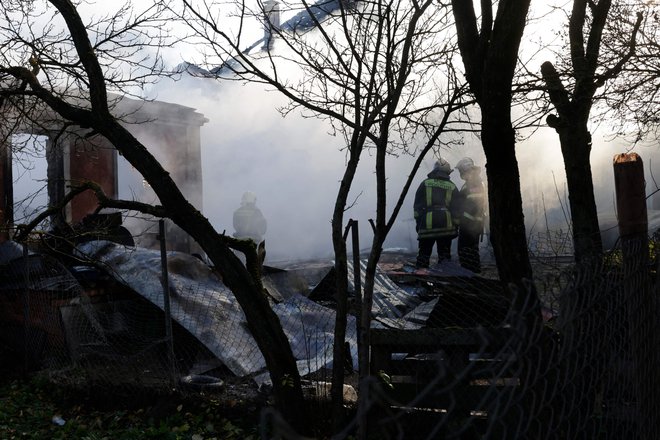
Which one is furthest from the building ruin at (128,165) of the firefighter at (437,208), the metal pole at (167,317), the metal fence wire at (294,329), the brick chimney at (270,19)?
the brick chimney at (270,19)

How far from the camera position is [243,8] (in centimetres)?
449

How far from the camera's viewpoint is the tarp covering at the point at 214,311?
6.55 metres

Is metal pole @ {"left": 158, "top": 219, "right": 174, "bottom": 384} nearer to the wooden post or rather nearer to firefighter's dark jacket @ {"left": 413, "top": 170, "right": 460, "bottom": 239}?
the wooden post

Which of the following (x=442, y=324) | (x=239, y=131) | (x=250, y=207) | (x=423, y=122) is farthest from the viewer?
(x=239, y=131)

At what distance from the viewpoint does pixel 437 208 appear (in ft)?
36.6

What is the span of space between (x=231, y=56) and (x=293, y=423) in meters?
2.53

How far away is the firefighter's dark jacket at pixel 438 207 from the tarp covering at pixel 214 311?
374 cm

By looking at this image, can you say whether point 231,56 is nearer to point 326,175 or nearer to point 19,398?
point 19,398

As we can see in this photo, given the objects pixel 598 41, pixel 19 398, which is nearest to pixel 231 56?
pixel 598 41

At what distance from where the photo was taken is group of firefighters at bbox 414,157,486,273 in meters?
11.1

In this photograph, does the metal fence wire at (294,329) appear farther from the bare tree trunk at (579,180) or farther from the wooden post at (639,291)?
the bare tree trunk at (579,180)

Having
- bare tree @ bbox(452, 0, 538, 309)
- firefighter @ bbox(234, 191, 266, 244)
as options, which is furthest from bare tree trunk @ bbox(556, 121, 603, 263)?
firefighter @ bbox(234, 191, 266, 244)

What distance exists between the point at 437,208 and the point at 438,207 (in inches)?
1.0

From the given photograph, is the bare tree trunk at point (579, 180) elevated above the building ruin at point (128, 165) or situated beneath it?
situated beneath
